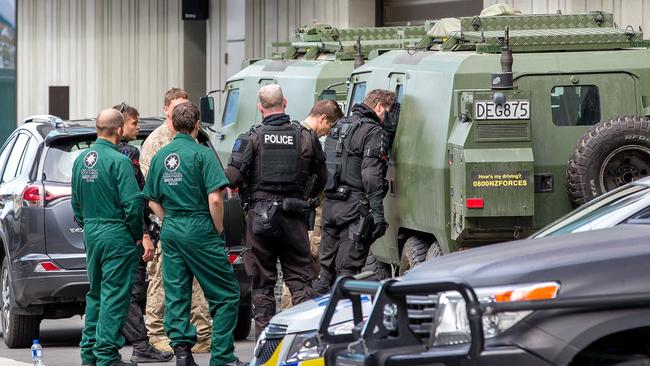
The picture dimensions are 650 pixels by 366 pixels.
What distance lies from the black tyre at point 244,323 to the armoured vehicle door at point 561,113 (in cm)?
263

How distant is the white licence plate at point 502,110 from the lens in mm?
10656

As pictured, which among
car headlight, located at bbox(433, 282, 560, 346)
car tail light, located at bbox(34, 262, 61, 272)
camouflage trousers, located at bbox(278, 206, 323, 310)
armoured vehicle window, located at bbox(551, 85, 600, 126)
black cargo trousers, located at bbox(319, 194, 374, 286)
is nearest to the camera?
car headlight, located at bbox(433, 282, 560, 346)

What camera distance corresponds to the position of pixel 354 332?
261 inches

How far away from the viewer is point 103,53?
106 ft

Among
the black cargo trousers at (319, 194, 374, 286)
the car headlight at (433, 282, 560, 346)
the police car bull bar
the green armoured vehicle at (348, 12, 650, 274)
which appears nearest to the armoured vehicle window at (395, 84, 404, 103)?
the green armoured vehicle at (348, 12, 650, 274)

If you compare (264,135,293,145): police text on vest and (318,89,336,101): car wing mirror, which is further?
(318,89,336,101): car wing mirror

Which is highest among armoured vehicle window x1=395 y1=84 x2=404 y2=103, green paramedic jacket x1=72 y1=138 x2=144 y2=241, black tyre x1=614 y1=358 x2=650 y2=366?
armoured vehicle window x1=395 y1=84 x2=404 y2=103

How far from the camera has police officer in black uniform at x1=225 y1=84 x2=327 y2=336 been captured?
1077 cm

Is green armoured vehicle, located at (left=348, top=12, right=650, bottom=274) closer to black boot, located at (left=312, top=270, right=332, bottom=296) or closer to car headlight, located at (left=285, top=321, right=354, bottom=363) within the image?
black boot, located at (left=312, top=270, right=332, bottom=296)

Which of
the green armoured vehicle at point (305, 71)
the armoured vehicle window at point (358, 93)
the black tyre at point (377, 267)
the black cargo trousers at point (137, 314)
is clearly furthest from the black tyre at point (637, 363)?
the green armoured vehicle at point (305, 71)

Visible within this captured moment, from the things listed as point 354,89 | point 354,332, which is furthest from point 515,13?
point 354,332

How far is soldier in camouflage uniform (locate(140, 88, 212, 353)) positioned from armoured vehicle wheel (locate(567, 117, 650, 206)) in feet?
9.67

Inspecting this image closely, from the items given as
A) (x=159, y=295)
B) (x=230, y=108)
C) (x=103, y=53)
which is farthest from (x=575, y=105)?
(x=103, y=53)

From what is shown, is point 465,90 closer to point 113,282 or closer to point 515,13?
point 113,282
